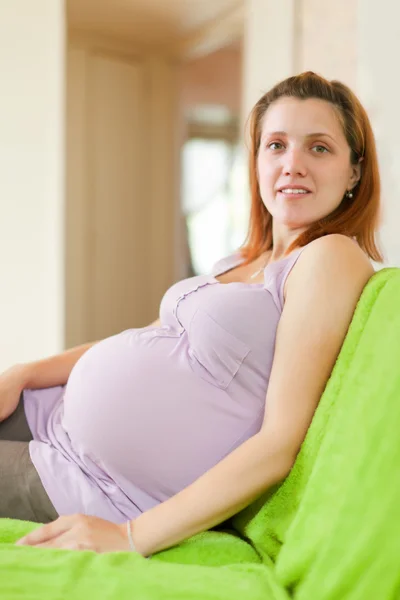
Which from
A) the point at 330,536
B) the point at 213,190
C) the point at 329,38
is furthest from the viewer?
the point at 213,190

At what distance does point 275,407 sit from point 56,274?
3163 millimetres

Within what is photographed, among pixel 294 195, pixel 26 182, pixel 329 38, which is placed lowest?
pixel 294 195

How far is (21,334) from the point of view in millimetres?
4066

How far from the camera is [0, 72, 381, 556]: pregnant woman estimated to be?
0.96 meters

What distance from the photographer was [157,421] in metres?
1.08

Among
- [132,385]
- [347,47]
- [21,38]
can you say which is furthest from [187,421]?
[21,38]

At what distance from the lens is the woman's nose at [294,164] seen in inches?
47.7

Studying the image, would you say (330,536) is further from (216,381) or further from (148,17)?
(148,17)

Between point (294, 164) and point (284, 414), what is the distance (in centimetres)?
47

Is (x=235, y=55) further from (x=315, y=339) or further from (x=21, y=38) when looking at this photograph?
(x=315, y=339)

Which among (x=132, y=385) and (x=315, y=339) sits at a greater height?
(x=315, y=339)

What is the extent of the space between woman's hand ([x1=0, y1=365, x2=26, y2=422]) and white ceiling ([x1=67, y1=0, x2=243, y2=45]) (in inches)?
139

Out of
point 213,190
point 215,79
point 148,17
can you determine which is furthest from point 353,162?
point 213,190

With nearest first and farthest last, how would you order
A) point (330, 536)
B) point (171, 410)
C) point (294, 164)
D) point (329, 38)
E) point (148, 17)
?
point (330, 536), point (171, 410), point (294, 164), point (329, 38), point (148, 17)
